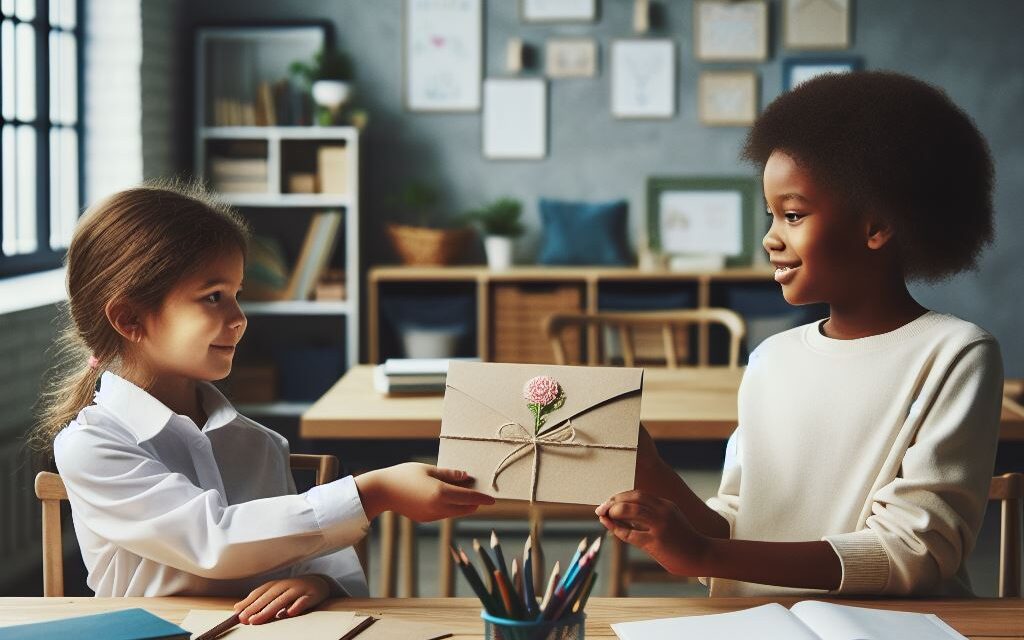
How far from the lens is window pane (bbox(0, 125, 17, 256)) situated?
3.59m

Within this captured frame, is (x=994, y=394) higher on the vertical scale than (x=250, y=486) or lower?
higher

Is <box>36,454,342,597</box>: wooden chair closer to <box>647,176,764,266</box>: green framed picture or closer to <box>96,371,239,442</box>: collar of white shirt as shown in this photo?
<box>96,371,239,442</box>: collar of white shirt

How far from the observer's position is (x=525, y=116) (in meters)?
5.05

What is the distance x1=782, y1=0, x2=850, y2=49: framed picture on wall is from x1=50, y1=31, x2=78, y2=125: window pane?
2.99m

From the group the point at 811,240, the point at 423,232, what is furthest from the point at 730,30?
the point at 811,240

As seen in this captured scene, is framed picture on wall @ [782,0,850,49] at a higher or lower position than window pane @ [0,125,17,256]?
higher

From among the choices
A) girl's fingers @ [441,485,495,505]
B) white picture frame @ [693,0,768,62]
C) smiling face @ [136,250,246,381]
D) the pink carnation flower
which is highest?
white picture frame @ [693,0,768,62]

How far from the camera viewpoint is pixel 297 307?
4719mm

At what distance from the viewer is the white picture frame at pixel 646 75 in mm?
5020

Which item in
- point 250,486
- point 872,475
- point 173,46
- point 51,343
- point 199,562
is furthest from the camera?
point 173,46

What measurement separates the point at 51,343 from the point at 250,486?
2429 mm

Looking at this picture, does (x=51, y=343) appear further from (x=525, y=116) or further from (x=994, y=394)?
(x=994, y=394)

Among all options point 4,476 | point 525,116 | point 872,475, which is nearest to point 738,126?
point 525,116

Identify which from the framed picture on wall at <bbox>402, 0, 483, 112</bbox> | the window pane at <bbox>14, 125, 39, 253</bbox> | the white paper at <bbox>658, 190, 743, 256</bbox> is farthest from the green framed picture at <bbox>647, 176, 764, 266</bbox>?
the window pane at <bbox>14, 125, 39, 253</bbox>
